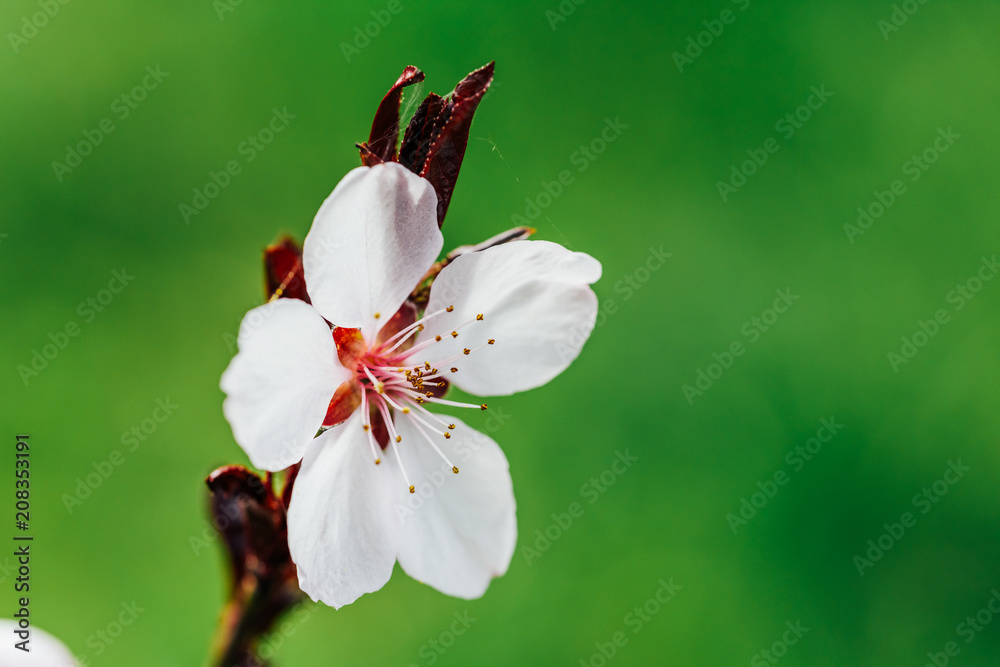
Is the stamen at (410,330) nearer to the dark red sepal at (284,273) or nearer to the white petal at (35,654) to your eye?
the dark red sepal at (284,273)

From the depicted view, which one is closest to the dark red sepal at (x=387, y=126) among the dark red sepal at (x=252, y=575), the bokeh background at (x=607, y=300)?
the dark red sepal at (x=252, y=575)

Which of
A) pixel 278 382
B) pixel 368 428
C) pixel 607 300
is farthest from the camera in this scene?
pixel 607 300

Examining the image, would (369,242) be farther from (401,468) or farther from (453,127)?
(401,468)

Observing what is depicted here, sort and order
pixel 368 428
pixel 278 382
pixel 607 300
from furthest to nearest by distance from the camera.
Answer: pixel 607 300 → pixel 368 428 → pixel 278 382

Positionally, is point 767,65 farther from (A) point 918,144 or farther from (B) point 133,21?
(B) point 133,21

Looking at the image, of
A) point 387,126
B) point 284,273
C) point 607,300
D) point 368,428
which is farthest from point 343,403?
point 607,300

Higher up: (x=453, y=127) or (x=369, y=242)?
(x=453, y=127)

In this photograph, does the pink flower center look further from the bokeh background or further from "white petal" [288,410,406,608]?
the bokeh background
